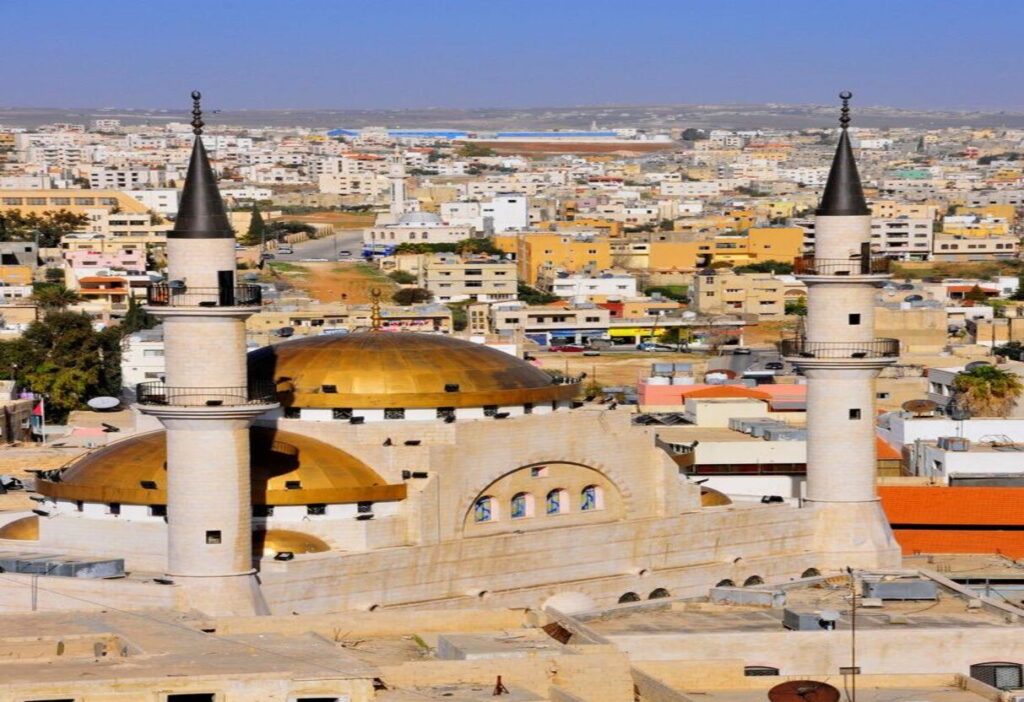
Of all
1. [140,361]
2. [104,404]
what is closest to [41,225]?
[140,361]

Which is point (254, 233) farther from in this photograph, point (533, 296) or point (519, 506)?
point (519, 506)

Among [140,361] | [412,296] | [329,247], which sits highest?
[140,361]

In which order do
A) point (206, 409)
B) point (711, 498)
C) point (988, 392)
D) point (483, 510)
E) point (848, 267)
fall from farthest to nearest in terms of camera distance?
point (988, 392), point (711, 498), point (848, 267), point (483, 510), point (206, 409)

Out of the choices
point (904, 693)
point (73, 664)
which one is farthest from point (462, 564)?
point (73, 664)

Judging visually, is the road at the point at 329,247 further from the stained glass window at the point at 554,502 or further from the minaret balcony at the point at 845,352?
the stained glass window at the point at 554,502

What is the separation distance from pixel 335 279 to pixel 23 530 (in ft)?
333

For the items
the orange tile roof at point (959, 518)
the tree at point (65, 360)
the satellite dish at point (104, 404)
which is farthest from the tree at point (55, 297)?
the orange tile roof at point (959, 518)

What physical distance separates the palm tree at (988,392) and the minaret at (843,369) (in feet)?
68.2

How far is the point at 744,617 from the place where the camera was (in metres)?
32.6

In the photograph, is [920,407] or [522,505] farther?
[920,407]

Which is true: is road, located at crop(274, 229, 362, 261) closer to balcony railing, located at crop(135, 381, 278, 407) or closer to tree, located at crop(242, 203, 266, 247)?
tree, located at crop(242, 203, 266, 247)

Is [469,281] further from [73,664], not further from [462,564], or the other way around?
[73,664]

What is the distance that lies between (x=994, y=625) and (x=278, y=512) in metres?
9.15

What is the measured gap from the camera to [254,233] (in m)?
165
